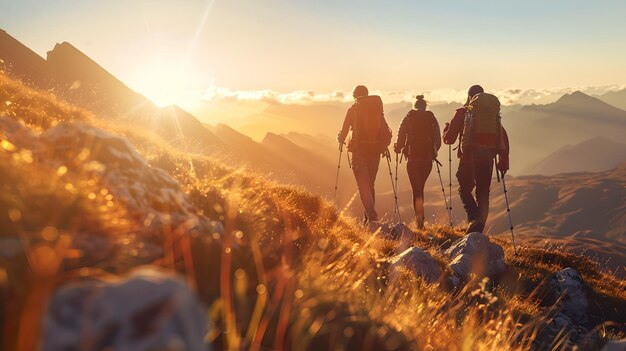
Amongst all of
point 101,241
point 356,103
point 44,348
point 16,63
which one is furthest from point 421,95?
point 16,63

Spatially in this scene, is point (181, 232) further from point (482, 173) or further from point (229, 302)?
point (482, 173)

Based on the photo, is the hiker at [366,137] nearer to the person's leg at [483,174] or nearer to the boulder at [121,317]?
the person's leg at [483,174]

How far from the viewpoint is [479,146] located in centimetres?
1317

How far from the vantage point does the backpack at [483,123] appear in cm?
1294

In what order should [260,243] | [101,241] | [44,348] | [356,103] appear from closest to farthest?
[44,348]
[101,241]
[260,243]
[356,103]

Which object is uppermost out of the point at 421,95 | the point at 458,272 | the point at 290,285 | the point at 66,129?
the point at 421,95

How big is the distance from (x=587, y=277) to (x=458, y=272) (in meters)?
5.48

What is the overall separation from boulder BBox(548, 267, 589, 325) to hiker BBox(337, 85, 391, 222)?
19.7 ft

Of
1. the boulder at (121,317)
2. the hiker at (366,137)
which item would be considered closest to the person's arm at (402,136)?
the hiker at (366,137)

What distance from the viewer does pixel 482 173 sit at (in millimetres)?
13234

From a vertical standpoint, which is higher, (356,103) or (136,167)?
(356,103)

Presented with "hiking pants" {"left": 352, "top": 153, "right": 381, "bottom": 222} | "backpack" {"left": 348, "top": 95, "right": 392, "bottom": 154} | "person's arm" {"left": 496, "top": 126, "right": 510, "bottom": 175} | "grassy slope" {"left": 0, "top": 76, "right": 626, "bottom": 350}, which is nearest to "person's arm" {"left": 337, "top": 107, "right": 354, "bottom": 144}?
"backpack" {"left": 348, "top": 95, "right": 392, "bottom": 154}

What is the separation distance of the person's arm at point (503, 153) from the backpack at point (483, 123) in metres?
0.20

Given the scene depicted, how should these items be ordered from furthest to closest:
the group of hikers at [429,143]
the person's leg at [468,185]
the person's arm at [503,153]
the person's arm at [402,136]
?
the person's arm at [402,136]
the person's leg at [468,185]
the person's arm at [503,153]
the group of hikers at [429,143]
